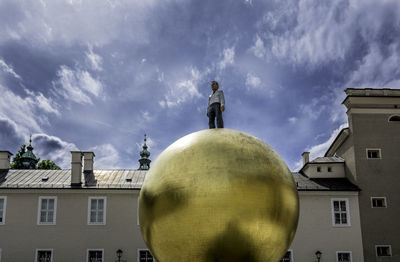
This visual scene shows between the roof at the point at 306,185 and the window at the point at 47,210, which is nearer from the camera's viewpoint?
the window at the point at 47,210

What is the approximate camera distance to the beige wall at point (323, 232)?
28.1 meters

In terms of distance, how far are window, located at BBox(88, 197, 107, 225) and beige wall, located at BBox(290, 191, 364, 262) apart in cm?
1263

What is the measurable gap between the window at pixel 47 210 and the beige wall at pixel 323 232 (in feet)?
51.8

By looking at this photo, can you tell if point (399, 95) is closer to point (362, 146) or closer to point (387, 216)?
point (362, 146)

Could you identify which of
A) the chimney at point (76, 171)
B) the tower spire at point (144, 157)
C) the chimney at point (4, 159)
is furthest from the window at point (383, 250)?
the tower spire at point (144, 157)

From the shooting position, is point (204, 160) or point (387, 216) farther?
point (387, 216)

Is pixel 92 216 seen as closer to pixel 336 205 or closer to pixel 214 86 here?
pixel 336 205

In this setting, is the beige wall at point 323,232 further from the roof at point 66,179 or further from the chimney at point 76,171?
the chimney at point 76,171

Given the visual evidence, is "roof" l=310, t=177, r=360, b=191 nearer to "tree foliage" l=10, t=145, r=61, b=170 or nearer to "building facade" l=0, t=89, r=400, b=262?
"building facade" l=0, t=89, r=400, b=262

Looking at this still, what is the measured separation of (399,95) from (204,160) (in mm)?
28080

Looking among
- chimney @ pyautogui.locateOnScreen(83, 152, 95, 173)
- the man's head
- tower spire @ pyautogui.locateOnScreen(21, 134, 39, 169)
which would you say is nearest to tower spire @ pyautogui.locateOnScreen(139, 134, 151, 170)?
tower spire @ pyautogui.locateOnScreen(21, 134, 39, 169)

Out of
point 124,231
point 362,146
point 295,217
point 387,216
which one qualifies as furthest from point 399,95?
point 295,217

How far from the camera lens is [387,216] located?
28.7 meters

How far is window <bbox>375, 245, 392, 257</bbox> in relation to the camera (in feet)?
92.6
